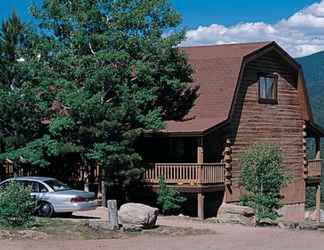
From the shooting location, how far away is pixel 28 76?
109ft

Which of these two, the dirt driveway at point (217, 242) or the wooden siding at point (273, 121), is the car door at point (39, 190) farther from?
the wooden siding at point (273, 121)

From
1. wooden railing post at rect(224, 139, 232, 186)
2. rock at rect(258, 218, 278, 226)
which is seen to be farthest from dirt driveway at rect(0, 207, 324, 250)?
wooden railing post at rect(224, 139, 232, 186)

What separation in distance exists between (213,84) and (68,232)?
16096 millimetres

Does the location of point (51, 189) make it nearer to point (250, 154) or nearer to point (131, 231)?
point (131, 231)

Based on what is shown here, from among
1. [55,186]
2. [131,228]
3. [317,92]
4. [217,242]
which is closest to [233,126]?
[55,186]

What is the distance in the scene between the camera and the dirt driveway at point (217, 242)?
64.2 ft

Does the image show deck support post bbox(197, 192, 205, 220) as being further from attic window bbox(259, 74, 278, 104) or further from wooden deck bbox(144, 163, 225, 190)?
attic window bbox(259, 74, 278, 104)

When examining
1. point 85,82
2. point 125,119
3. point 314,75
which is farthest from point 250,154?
point 314,75

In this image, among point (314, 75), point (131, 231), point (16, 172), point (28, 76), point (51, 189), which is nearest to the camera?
point (131, 231)

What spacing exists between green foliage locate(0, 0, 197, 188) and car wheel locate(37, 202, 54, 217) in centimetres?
506

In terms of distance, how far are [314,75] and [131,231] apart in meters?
174

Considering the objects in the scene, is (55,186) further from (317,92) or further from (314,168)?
(317,92)

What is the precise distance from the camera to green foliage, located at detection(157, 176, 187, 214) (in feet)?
109

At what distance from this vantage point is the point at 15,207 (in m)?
22.3
